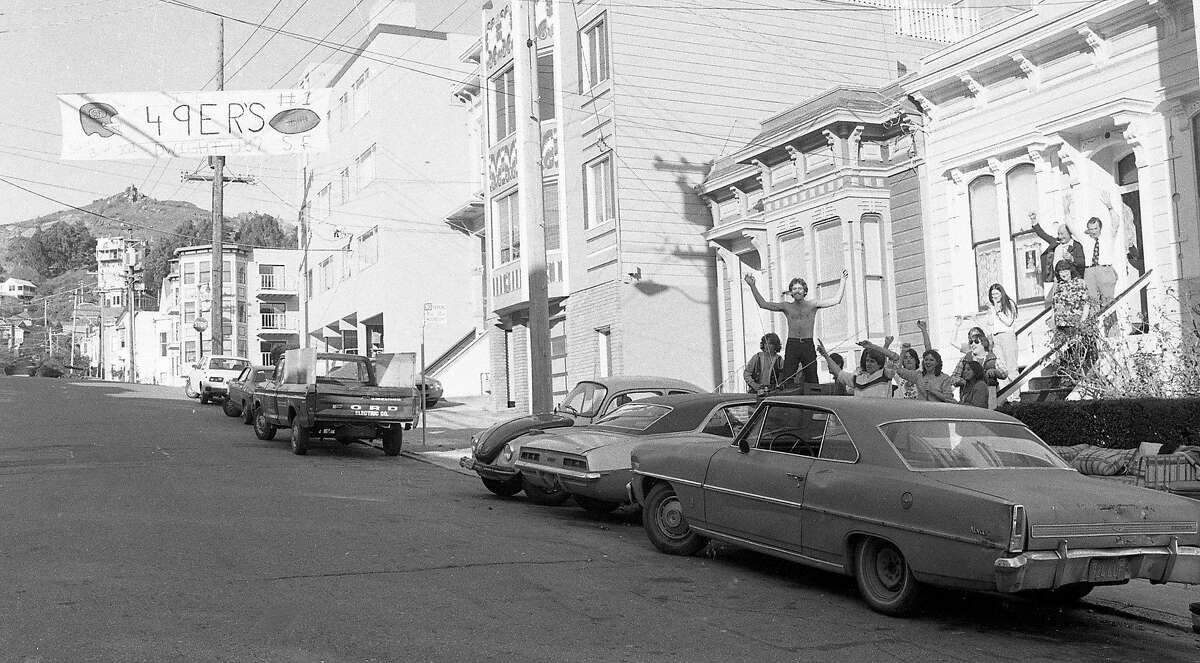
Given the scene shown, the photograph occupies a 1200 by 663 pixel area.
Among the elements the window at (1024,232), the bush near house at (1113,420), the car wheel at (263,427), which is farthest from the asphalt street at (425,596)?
the window at (1024,232)

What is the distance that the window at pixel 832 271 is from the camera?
65.9 ft

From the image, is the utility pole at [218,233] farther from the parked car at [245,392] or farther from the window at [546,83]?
the window at [546,83]

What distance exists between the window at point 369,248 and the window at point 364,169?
1.73m

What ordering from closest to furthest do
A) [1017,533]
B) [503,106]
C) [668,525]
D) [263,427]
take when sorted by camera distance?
[1017,533]
[668,525]
[263,427]
[503,106]

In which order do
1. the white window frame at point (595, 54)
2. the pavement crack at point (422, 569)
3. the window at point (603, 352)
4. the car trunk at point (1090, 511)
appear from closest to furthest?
the car trunk at point (1090, 511)
the pavement crack at point (422, 569)
the white window frame at point (595, 54)
the window at point (603, 352)

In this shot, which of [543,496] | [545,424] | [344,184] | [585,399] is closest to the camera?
[543,496]

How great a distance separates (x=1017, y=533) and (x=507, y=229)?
77.3 ft

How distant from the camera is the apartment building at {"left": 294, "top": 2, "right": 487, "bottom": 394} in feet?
131

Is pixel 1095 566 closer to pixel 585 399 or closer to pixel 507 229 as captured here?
pixel 585 399

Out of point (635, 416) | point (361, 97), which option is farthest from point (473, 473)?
point (361, 97)

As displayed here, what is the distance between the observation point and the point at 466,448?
1975 centimetres

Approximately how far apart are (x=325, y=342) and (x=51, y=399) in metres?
21.0

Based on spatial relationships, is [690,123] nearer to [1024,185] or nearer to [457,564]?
[1024,185]

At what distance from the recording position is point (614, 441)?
10.9 m
